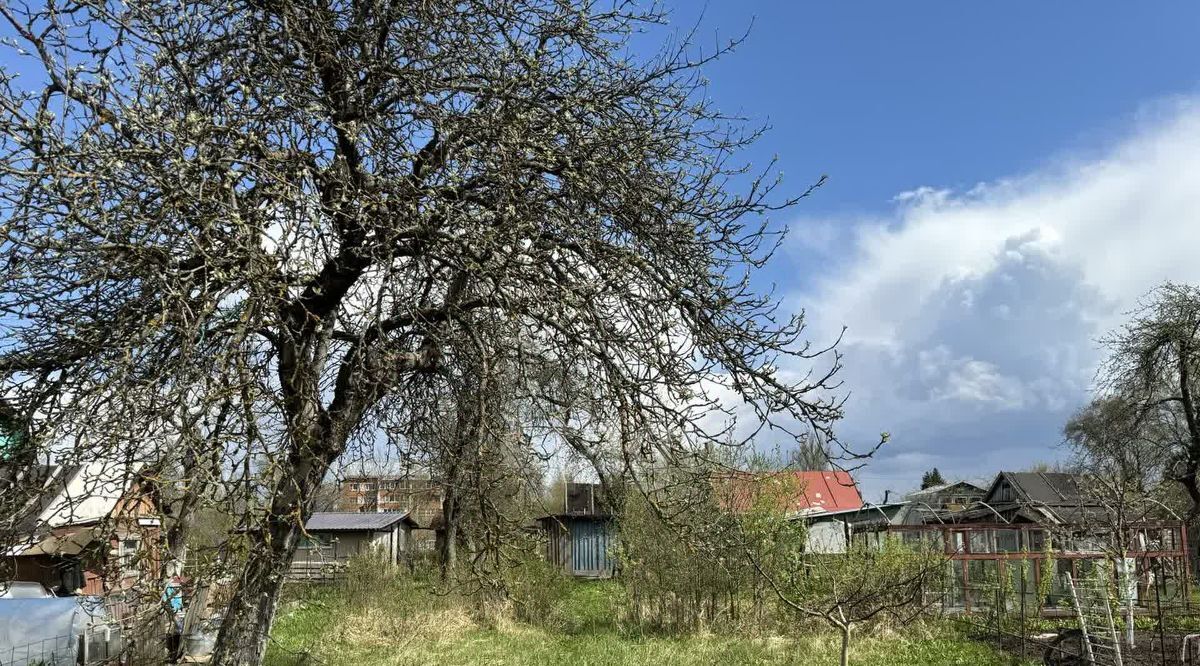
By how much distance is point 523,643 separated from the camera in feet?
40.9

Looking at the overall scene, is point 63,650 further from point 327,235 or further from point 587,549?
point 587,549

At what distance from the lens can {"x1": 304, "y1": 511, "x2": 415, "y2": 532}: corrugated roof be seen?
3641 cm

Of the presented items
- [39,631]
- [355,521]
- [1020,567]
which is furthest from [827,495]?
[355,521]

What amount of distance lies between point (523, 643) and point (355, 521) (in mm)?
27807

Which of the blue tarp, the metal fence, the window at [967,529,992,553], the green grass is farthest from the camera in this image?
the window at [967,529,992,553]

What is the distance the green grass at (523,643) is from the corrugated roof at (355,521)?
69.4 feet

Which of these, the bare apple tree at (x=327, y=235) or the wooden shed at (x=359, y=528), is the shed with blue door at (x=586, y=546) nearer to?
the wooden shed at (x=359, y=528)

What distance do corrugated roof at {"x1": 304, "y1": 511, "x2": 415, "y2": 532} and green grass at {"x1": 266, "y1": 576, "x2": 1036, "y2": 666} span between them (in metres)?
21.2

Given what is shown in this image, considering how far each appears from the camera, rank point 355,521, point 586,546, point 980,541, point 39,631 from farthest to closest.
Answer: point 355,521 < point 586,546 < point 980,541 < point 39,631

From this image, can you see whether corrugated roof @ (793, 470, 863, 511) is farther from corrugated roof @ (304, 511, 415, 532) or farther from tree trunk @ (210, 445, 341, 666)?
corrugated roof @ (304, 511, 415, 532)

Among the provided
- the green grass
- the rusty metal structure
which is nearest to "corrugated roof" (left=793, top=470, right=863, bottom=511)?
the rusty metal structure

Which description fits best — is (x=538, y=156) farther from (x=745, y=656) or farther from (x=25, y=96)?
(x=745, y=656)

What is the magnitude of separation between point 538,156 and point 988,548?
1594 centimetres

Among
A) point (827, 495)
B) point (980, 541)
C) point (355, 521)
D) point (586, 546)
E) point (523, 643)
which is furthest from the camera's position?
point (355, 521)
